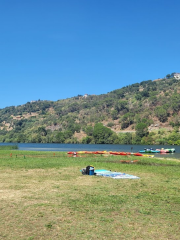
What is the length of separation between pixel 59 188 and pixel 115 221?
23.1 feet

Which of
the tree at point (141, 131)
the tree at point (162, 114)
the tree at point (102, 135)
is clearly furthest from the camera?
the tree at point (162, 114)

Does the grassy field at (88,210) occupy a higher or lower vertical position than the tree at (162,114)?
lower

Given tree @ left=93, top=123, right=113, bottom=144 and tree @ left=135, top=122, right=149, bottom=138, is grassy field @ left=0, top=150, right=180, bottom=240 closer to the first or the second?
tree @ left=135, top=122, right=149, bottom=138

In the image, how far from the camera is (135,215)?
11.4m

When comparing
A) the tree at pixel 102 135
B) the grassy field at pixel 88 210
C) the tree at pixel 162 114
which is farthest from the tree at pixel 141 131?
the grassy field at pixel 88 210

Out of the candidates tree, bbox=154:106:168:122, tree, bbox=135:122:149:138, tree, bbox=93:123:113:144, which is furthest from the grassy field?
tree, bbox=154:106:168:122

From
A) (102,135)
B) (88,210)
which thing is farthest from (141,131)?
(88,210)

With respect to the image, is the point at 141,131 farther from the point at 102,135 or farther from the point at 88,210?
the point at 88,210

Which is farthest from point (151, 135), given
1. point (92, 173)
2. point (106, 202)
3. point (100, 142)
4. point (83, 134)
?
point (106, 202)

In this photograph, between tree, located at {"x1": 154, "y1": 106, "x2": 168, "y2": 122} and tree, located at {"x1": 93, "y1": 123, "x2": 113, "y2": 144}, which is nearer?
tree, located at {"x1": 93, "y1": 123, "x2": 113, "y2": 144}

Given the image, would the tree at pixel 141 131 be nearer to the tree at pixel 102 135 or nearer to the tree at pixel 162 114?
the tree at pixel 102 135

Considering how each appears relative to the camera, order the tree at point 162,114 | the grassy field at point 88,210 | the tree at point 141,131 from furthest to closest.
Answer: the tree at point 162,114 → the tree at point 141,131 → the grassy field at point 88,210

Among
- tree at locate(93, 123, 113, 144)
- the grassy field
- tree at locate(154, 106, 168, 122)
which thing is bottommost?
the grassy field

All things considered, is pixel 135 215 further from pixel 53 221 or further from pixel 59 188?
pixel 59 188
